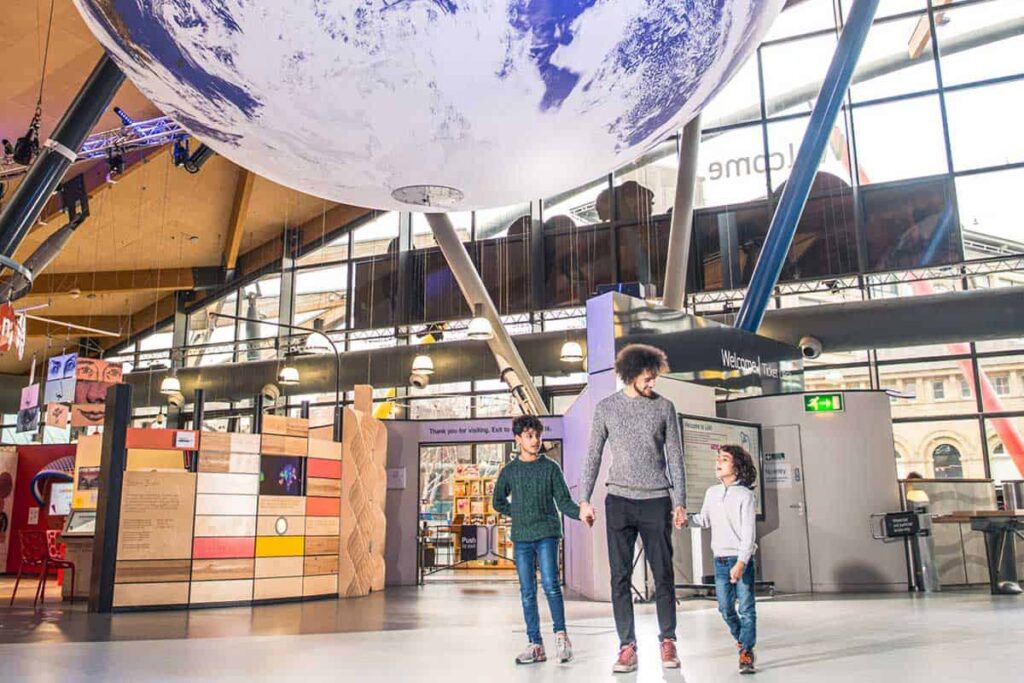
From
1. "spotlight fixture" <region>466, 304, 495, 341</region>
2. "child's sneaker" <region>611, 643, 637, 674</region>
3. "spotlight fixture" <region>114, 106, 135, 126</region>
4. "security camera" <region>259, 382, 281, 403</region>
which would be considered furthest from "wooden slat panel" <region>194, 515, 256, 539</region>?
"security camera" <region>259, 382, 281, 403</region>

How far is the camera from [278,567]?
9492 mm

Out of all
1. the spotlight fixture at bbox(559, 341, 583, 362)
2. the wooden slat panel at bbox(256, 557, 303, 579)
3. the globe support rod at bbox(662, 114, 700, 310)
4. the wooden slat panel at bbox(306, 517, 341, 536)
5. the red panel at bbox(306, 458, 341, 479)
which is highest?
the globe support rod at bbox(662, 114, 700, 310)

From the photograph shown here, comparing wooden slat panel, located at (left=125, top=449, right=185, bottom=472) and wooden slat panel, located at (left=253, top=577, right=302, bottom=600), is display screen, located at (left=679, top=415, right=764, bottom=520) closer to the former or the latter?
wooden slat panel, located at (left=253, top=577, right=302, bottom=600)

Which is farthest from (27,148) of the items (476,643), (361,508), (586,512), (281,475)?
Result: (586,512)

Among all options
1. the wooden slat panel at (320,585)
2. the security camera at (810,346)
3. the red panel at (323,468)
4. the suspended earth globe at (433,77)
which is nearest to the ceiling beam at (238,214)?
the red panel at (323,468)

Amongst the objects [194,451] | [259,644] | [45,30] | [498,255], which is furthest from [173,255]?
[259,644]

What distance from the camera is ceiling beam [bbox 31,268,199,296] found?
→ 19875mm

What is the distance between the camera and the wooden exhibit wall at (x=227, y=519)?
8.73m

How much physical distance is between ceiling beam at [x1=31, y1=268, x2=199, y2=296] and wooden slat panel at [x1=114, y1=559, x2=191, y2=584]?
12669 mm

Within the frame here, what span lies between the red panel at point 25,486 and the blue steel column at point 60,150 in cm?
849

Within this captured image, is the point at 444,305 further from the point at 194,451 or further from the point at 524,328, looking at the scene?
the point at 194,451

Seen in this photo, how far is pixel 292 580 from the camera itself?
379 inches

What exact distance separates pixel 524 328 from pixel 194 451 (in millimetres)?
10775

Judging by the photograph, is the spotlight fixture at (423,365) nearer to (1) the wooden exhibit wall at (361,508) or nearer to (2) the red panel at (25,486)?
(1) the wooden exhibit wall at (361,508)
